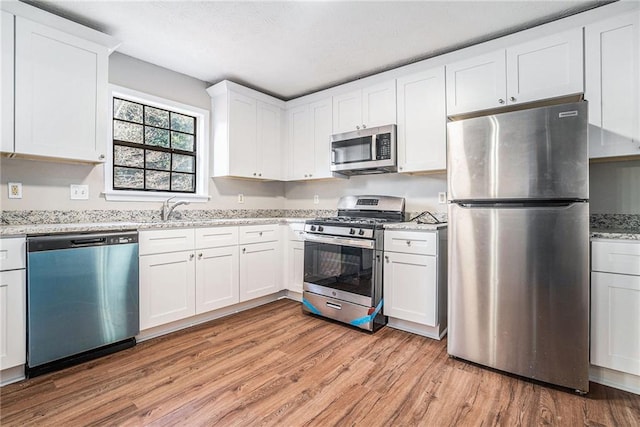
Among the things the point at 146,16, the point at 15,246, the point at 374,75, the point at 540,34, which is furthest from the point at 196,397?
the point at 540,34

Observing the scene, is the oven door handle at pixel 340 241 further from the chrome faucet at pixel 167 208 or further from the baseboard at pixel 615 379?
the baseboard at pixel 615 379

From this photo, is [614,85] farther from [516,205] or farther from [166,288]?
[166,288]

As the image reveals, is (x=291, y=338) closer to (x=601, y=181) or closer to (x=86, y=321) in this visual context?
(x=86, y=321)

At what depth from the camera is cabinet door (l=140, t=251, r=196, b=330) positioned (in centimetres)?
239

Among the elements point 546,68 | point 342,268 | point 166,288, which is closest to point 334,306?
point 342,268

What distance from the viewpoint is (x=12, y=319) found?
1.80m

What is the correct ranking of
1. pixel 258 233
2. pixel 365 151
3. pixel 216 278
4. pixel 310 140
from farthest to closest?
pixel 310 140
pixel 258 233
pixel 365 151
pixel 216 278

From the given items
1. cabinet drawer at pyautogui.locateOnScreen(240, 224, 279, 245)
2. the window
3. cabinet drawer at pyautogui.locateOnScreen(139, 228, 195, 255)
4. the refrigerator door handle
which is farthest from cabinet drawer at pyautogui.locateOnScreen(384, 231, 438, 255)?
the window

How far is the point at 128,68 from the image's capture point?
277 cm

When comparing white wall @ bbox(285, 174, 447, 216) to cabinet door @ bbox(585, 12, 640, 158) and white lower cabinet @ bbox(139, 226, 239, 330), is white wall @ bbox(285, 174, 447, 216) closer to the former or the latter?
cabinet door @ bbox(585, 12, 640, 158)

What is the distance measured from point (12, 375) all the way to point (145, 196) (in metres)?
1.55

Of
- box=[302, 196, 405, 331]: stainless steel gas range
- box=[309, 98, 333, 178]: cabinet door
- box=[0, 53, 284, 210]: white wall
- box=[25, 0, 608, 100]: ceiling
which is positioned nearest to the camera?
box=[25, 0, 608, 100]: ceiling

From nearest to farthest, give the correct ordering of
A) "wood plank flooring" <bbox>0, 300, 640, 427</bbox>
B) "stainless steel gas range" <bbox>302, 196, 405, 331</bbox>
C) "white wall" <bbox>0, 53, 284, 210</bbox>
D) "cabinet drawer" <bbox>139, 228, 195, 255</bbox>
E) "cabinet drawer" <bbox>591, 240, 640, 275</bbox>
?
"wood plank flooring" <bbox>0, 300, 640, 427</bbox> < "cabinet drawer" <bbox>591, 240, 640, 275</bbox> < "white wall" <bbox>0, 53, 284, 210</bbox> < "cabinet drawer" <bbox>139, 228, 195, 255</bbox> < "stainless steel gas range" <bbox>302, 196, 405, 331</bbox>

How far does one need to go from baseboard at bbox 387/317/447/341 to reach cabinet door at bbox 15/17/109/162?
2.77 m
